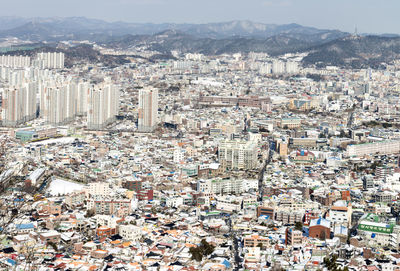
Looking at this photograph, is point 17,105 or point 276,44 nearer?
point 17,105

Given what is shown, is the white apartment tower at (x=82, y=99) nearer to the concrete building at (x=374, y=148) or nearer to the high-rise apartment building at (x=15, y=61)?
the concrete building at (x=374, y=148)

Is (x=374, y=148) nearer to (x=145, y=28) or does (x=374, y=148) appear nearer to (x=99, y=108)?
(x=99, y=108)

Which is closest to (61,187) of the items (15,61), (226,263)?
(226,263)

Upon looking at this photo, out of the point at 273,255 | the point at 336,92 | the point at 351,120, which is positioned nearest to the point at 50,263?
the point at 273,255

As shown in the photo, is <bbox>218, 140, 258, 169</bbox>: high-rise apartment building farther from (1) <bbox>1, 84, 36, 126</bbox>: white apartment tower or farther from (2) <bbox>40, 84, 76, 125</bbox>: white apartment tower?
(1) <bbox>1, 84, 36, 126</bbox>: white apartment tower

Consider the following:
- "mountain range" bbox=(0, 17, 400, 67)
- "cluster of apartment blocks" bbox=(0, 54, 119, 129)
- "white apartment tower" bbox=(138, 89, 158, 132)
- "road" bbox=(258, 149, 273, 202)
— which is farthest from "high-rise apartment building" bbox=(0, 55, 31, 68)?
"road" bbox=(258, 149, 273, 202)

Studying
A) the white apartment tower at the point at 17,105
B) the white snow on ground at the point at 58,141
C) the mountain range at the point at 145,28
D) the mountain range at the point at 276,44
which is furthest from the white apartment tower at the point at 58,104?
the mountain range at the point at 145,28
